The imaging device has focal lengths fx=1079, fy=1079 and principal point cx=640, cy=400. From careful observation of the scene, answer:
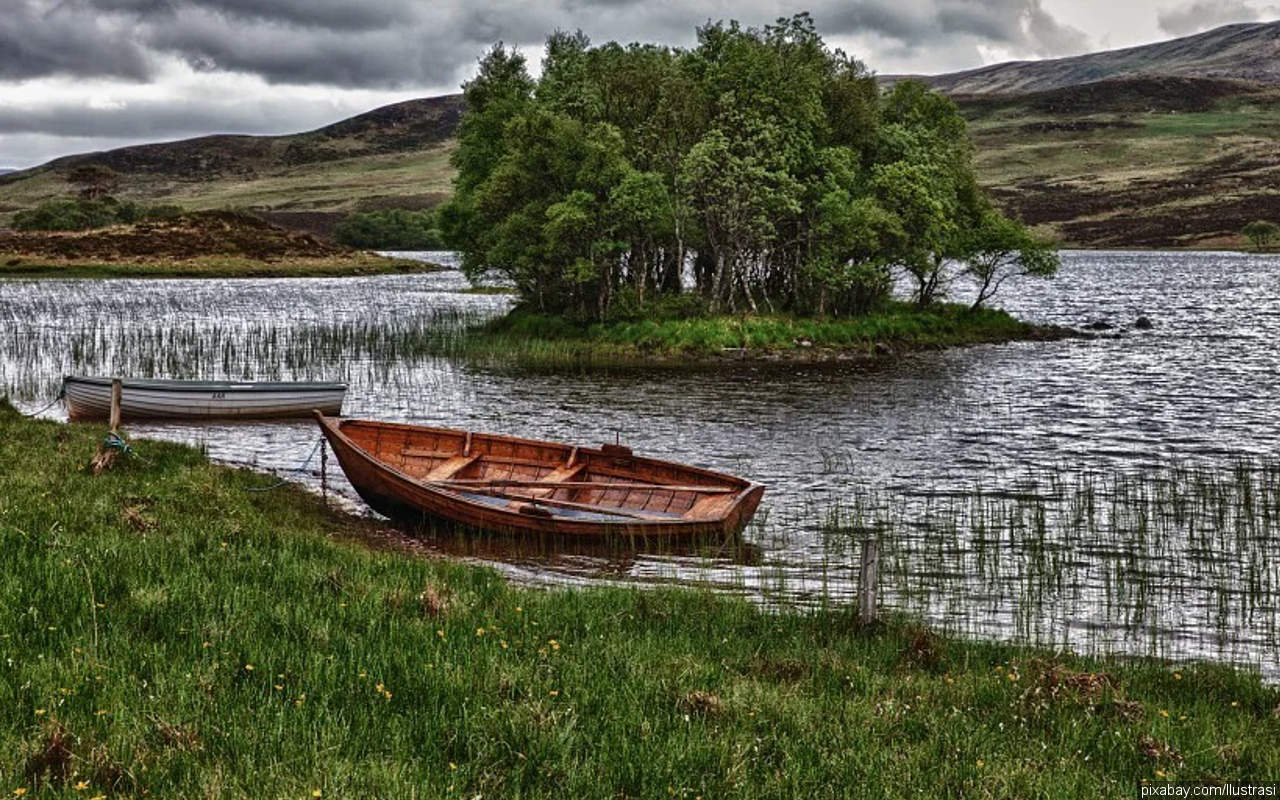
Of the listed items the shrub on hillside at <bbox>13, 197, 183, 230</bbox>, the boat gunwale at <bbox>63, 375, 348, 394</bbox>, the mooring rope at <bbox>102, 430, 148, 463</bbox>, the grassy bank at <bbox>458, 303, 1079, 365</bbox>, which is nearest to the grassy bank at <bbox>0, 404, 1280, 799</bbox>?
the mooring rope at <bbox>102, 430, 148, 463</bbox>

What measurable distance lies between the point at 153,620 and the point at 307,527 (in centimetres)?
951

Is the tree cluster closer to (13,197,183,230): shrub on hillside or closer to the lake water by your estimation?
the lake water

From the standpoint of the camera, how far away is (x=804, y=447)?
3161cm

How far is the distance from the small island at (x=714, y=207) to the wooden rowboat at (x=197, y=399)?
63.0 feet

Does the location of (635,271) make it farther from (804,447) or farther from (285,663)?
(285,663)

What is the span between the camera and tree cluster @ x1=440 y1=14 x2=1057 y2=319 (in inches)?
2144

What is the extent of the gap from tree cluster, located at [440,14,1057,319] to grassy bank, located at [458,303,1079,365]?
1802mm

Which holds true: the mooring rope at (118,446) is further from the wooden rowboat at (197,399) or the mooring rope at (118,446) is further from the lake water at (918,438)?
the wooden rowboat at (197,399)

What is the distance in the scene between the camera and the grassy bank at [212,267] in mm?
108000

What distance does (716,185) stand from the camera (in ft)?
178

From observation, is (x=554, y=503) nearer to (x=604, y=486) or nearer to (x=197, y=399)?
(x=604, y=486)

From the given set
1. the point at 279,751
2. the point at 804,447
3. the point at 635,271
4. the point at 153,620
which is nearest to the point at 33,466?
the point at 153,620

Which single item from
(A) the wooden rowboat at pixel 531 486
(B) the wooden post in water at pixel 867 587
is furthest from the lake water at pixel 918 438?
(B) the wooden post in water at pixel 867 587

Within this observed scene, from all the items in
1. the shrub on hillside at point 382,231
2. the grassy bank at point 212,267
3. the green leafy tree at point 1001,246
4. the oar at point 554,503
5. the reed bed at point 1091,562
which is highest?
the shrub on hillside at point 382,231
